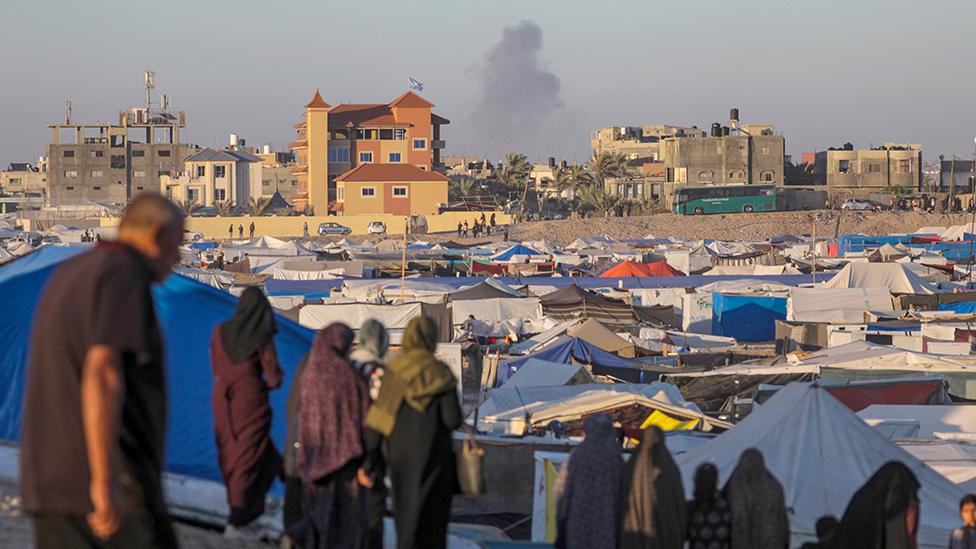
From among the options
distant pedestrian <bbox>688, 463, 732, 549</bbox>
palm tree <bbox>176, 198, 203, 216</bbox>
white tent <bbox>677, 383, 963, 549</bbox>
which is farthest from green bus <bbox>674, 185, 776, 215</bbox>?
distant pedestrian <bbox>688, 463, 732, 549</bbox>

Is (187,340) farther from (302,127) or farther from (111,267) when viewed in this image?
(302,127)

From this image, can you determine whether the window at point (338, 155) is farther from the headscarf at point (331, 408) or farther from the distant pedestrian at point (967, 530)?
the headscarf at point (331, 408)

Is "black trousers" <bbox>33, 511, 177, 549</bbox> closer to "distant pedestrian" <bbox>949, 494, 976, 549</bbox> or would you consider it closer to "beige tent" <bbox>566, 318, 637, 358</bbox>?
"distant pedestrian" <bbox>949, 494, 976, 549</bbox>

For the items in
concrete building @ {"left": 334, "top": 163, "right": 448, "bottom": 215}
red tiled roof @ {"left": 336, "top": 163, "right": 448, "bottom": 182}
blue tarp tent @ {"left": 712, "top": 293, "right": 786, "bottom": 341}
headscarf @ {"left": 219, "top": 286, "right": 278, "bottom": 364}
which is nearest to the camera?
headscarf @ {"left": 219, "top": 286, "right": 278, "bottom": 364}

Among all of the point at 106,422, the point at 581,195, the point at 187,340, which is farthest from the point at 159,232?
the point at 581,195

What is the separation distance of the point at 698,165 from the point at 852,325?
69.2 metres

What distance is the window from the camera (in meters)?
82.1

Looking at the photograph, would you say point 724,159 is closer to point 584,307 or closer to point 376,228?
point 376,228

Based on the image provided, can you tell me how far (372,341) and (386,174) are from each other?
7146 cm

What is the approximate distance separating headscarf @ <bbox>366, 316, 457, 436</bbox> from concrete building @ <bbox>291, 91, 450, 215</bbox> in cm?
7545

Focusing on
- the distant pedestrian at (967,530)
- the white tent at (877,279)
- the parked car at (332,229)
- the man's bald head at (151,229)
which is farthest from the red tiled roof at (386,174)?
the man's bald head at (151,229)

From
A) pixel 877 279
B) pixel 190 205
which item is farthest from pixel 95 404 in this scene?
pixel 190 205

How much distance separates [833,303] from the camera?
2784 cm

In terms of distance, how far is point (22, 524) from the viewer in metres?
5.95
